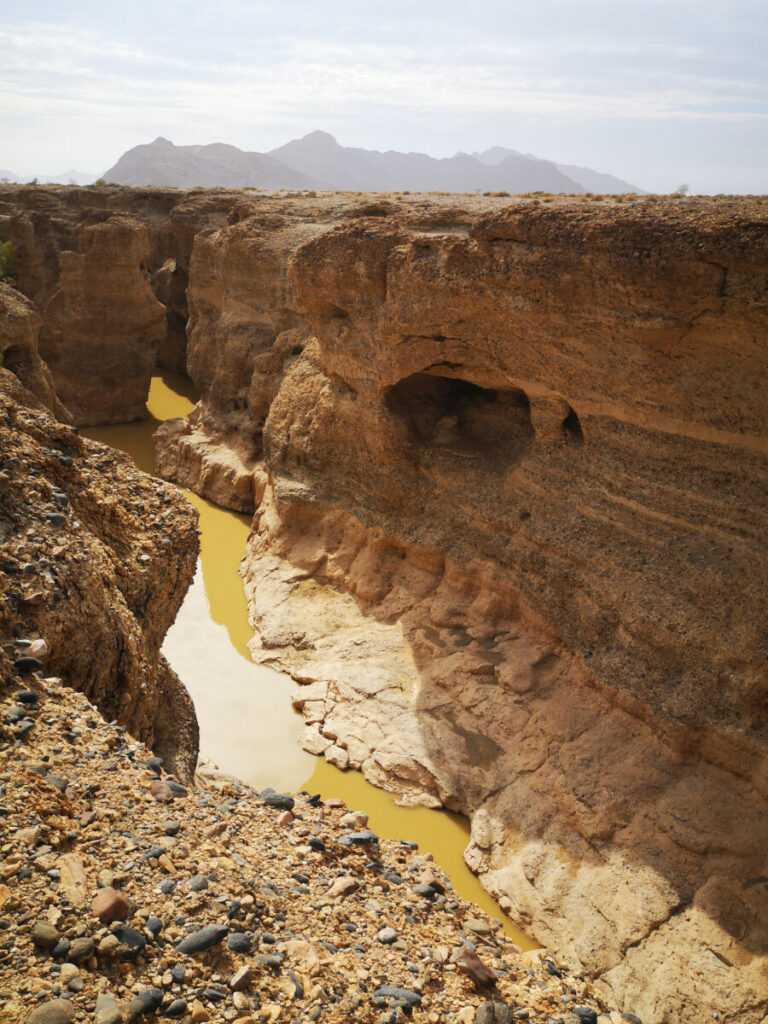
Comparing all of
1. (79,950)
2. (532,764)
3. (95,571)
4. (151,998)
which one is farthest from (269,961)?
(532,764)

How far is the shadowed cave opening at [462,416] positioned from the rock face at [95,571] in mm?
4605

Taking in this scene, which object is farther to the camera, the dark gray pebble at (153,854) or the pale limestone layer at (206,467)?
the pale limestone layer at (206,467)

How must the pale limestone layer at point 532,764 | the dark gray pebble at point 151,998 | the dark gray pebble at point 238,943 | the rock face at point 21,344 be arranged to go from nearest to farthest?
1. the dark gray pebble at point 151,998
2. the dark gray pebble at point 238,943
3. the pale limestone layer at point 532,764
4. the rock face at point 21,344

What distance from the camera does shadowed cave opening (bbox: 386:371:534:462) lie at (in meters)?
9.80

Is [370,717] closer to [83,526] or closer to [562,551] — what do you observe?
[562,551]

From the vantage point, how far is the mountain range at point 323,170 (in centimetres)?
11219

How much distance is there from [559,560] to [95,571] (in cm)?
502

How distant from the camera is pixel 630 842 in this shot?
6.79 meters

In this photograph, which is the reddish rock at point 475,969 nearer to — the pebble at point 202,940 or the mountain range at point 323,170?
the pebble at point 202,940

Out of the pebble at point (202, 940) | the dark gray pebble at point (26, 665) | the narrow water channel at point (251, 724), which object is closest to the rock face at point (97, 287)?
the narrow water channel at point (251, 724)

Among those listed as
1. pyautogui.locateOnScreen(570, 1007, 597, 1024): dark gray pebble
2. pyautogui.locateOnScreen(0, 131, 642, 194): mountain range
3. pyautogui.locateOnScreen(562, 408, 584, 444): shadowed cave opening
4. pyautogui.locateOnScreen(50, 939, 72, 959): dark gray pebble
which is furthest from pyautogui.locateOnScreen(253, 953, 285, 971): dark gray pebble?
pyautogui.locateOnScreen(0, 131, 642, 194): mountain range

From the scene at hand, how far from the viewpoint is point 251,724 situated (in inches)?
353

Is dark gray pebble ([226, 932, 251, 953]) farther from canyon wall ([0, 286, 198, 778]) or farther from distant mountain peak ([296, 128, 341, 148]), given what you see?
distant mountain peak ([296, 128, 341, 148])

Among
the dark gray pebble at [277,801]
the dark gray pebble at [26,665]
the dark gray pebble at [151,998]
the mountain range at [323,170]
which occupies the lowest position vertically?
the dark gray pebble at [277,801]
